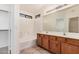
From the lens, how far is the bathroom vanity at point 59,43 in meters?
1.94

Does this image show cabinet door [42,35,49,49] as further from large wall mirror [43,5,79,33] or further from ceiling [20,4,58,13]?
ceiling [20,4,58,13]

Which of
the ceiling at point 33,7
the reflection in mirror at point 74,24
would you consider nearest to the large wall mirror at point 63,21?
the reflection in mirror at point 74,24

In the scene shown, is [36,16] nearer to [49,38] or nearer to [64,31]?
[49,38]

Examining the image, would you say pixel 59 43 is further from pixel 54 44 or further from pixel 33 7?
pixel 33 7

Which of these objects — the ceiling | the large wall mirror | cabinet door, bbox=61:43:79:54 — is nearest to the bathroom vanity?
cabinet door, bbox=61:43:79:54

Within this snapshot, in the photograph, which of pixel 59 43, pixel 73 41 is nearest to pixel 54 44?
pixel 59 43

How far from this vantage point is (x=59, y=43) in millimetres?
2346

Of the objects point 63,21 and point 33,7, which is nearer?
point 33,7

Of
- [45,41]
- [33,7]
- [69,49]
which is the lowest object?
[69,49]

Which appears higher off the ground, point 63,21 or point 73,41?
point 63,21

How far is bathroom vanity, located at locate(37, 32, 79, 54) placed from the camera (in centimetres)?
194

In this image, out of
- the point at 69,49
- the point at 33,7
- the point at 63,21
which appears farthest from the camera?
the point at 63,21

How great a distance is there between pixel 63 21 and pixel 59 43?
0.56 meters

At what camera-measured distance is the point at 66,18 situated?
7.57ft
